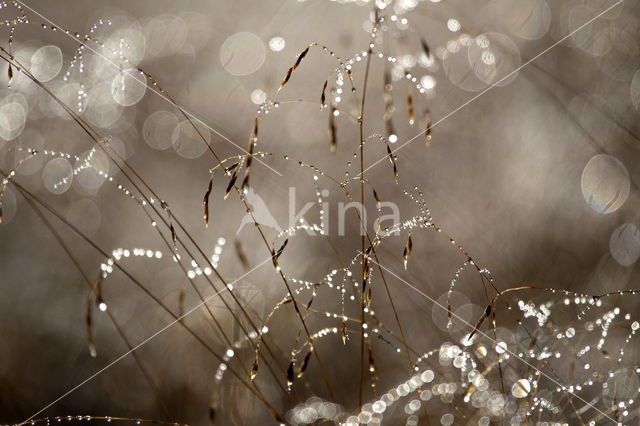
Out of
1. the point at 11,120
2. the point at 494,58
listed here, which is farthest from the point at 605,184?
the point at 11,120

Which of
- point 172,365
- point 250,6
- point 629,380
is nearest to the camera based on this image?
point 629,380

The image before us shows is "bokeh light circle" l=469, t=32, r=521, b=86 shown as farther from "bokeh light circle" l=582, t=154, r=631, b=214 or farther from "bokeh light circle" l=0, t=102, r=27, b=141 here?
"bokeh light circle" l=0, t=102, r=27, b=141

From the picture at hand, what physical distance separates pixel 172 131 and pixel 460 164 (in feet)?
2.22

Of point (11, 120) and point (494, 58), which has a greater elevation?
point (11, 120)

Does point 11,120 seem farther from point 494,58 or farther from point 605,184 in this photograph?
point 605,184

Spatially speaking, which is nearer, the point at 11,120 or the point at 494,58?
the point at 11,120

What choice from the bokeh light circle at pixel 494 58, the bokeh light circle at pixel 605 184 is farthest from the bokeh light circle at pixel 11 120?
the bokeh light circle at pixel 605 184

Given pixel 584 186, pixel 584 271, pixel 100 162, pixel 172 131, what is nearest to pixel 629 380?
pixel 584 271

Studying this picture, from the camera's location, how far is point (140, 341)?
1.17 m

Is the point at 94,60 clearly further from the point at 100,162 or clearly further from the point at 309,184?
the point at 309,184

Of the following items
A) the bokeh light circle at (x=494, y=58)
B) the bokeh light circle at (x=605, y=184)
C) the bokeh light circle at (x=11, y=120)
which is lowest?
the bokeh light circle at (x=605, y=184)

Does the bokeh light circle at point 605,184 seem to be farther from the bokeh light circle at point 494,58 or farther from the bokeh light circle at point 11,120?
the bokeh light circle at point 11,120

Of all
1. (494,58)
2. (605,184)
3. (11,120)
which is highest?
(11,120)

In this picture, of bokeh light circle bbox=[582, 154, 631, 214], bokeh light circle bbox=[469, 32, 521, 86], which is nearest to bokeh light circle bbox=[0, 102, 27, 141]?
bokeh light circle bbox=[469, 32, 521, 86]
